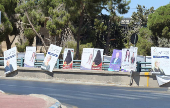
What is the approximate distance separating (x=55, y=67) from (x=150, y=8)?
131 feet

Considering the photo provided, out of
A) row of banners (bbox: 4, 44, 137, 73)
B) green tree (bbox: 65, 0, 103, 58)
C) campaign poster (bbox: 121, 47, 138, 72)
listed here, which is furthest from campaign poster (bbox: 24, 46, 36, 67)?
green tree (bbox: 65, 0, 103, 58)

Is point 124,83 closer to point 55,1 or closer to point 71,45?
point 71,45

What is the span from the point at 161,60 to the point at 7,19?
25.6 meters

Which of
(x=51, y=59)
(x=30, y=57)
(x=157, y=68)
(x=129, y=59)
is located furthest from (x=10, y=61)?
(x=157, y=68)

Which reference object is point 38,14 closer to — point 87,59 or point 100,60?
point 87,59

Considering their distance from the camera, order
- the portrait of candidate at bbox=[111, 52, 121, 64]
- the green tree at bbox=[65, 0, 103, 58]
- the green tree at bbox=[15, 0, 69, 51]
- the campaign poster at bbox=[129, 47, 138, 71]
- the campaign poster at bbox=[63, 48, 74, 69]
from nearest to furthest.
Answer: the campaign poster at bbox=[129, 47, 138, 71] < the portrait of candidate at bbox=[111, 52, 121, 64] < the campaign poster at bbox=[63, 48, 74, 69] < the green tree at bbox=[65, 0, 103, 58] < the green tree at bbox=[15, 0, 69, 51]

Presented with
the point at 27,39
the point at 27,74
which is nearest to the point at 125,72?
the point at 27,74

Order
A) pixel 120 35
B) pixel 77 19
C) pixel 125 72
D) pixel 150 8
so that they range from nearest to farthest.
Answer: pixel 125 72 < pixel 77 19 < pixel 120 35 < pixel 150 8

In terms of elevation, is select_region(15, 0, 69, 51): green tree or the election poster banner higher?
select_region(15, 0, 69, 51): green tree

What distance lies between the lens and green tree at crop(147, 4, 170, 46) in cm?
4406

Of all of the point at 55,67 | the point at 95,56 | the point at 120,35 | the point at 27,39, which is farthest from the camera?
the point at 120,35

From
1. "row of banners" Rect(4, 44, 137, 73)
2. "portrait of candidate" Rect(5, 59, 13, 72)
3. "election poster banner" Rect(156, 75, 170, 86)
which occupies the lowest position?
"election poster banner" Rect(156, 75, 170, 86)

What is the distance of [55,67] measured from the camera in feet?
84.6

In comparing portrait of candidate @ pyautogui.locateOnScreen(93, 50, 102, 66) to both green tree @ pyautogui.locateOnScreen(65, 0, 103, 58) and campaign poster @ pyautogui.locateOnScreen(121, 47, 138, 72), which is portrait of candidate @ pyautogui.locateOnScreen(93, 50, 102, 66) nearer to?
campaign poster @ pyautogui.locateOnScreen(121, 47, 138, 72)
